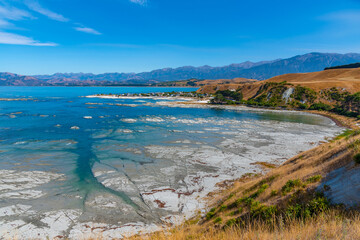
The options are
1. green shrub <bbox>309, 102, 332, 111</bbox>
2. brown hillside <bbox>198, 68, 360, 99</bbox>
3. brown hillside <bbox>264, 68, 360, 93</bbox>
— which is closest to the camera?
green shrub <bbox>309, 102, 332, 111</bbox>

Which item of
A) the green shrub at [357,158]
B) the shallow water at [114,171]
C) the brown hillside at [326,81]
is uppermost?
the brown hillside at [326,81]

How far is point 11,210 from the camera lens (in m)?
18.5

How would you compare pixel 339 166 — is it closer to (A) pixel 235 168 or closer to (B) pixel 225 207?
(B) pixel 225 207

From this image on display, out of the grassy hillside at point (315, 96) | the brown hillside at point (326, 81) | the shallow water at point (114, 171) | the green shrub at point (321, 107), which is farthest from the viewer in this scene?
the brown hillside at point (326, 81)

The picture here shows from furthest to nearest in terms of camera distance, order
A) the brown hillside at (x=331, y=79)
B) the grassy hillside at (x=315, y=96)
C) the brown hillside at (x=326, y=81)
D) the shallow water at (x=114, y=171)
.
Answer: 1. the brown hillside at (x=326, y=81)
2. the brown hillside at (x=331, y=79)
3. the grassy hillside at (x=315, y=96)
4. the shallow water at (x=114, y=171)

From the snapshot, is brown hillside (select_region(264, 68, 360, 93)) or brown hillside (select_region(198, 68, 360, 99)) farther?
brown hillside (select_region(198, 68, 360, 99))

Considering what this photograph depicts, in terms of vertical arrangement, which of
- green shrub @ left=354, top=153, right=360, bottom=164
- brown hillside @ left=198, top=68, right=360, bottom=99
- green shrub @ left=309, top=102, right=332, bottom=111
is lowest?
green shrub @ left=309, top=102, right=332, bottom=111

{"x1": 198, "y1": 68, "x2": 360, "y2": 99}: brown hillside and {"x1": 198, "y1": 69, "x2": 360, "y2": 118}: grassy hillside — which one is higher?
{"x1": 198, "y1": 68, "x2": 360, "y2": 99}: brown hillside

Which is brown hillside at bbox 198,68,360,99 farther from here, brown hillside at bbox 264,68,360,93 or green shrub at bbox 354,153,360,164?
green shrub at bbox 354,153,360,164

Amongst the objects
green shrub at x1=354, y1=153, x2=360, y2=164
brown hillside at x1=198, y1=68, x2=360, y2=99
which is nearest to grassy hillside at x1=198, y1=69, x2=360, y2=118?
brown hillside at x1=198, y1=68, x2=360, y2=99

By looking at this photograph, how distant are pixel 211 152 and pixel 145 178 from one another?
14715 mm

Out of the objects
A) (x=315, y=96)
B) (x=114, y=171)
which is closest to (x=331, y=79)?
(x=315, y=96)

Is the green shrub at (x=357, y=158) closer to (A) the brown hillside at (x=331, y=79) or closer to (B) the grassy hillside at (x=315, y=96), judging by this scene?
(B) the grassy hillside at (x=315, y=96)

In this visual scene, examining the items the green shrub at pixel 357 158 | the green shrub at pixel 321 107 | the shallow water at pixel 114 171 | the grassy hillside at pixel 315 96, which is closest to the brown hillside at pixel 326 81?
the grassy hillside at pixel 315 96
